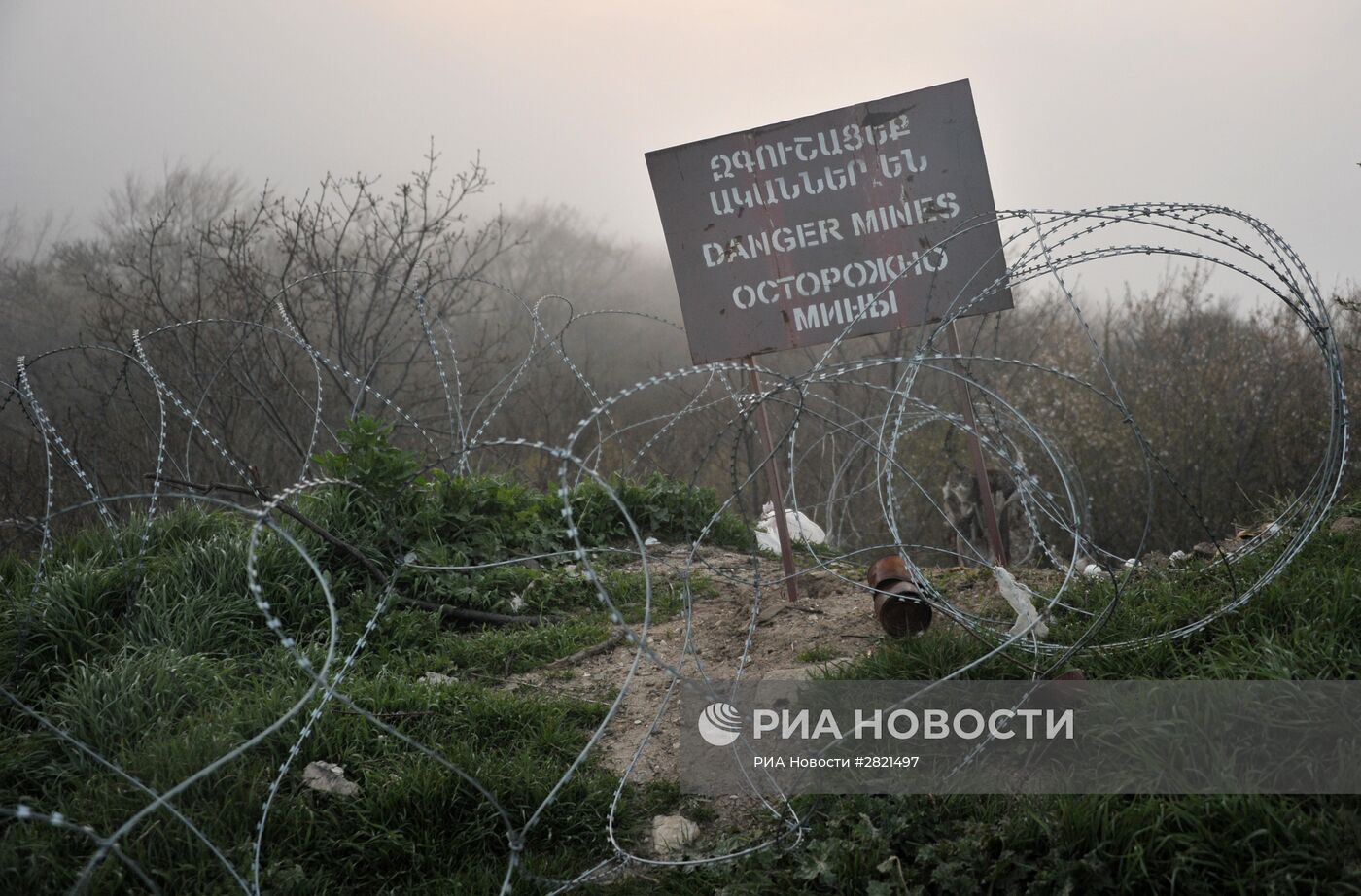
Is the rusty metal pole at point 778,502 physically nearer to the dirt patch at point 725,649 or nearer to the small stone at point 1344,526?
the dirt patch at point 725,649

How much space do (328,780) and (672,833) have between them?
113 cm

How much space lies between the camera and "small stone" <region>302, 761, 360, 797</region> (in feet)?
9.66

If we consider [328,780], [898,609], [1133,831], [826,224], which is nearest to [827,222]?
[826,224]

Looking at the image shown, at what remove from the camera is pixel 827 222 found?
4.84 meters

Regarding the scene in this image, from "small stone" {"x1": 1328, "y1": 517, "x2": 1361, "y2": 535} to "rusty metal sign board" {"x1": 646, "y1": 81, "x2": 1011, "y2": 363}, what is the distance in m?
1.76

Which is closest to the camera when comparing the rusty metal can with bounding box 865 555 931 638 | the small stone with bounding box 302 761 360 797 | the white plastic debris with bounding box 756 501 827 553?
the small stone with bounding box 302 761 360 797

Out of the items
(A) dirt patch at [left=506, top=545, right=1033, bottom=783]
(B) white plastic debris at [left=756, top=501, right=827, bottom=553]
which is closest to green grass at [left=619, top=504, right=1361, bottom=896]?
(A) dirt patch at [left=506, top=545, right=1033, bottom=783]

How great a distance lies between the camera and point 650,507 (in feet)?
19.9

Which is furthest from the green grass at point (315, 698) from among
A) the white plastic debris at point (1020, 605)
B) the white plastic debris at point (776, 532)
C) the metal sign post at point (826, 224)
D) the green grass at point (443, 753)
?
the metal sign post at point (826, 224)

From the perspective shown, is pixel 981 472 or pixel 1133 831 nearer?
pixel 1133 831

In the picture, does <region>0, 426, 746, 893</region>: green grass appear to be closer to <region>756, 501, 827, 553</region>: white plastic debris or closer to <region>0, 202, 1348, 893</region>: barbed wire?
<region>0, 202, 1348, 893</region>: barbed wire

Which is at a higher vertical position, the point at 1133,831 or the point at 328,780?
the point at 328,780

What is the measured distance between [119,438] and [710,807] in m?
9.00

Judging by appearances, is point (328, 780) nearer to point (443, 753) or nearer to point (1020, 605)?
point (443, 753)
